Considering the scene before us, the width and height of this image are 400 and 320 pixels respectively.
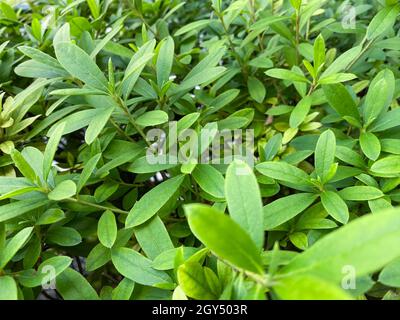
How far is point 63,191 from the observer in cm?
59

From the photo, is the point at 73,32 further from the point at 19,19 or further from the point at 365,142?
the point at 365,142

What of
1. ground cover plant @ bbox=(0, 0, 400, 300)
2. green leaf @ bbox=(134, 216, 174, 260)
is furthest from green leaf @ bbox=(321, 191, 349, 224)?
green leaf @ bbox=(134, 216, 174, 260)

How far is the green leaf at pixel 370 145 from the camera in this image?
663 millimetres

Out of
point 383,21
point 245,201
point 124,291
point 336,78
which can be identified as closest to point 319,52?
point 336,78

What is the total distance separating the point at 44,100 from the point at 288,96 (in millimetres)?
535

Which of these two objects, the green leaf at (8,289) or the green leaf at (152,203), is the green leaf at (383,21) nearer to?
the green leaf at (152,203)

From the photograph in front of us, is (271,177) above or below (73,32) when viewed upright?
below

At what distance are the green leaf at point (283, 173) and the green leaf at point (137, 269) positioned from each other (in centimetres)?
21

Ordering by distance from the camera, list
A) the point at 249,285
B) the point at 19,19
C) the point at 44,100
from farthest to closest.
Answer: the point at 19,19 < the point at 44,100 < the point at 249,285

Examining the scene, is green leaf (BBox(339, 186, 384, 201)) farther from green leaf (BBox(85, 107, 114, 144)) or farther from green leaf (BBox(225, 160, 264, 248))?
green leaf (BBox(85, 107, 114, 144))

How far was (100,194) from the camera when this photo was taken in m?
0.70

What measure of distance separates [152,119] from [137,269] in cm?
23

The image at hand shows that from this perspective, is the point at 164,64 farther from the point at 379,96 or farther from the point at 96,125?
the point at 379,96

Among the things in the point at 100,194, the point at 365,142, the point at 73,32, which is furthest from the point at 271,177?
the point at 73,32
